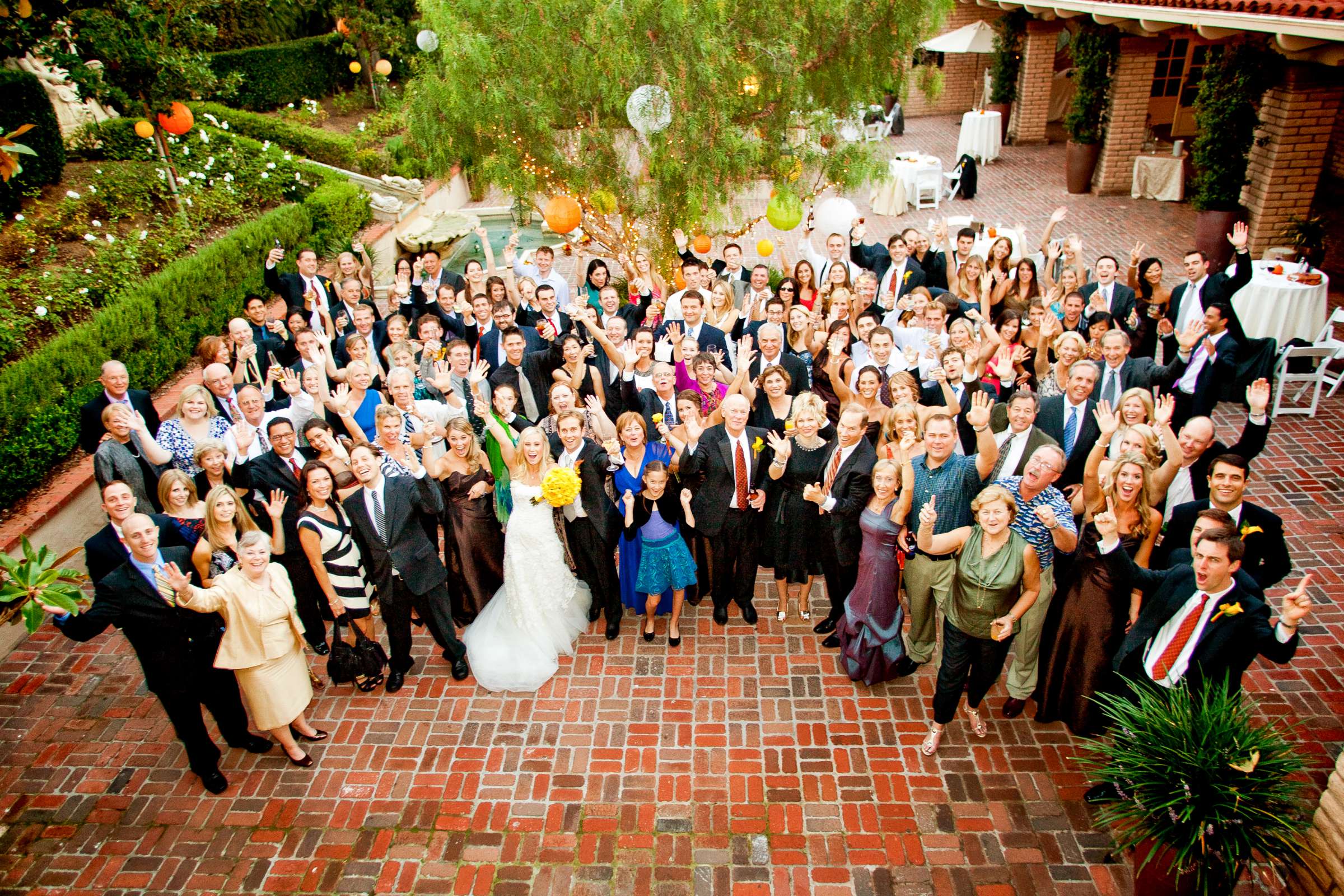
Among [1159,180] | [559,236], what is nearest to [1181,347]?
[1159,180]

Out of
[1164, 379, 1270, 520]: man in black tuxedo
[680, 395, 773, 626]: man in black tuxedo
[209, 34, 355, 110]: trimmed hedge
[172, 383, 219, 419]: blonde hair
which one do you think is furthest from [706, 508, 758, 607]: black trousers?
[209, 34, 355, 110]: trimmed hedge

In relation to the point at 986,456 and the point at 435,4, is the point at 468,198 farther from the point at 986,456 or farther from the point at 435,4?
the point at 986,456

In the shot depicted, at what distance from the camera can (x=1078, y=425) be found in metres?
5.81

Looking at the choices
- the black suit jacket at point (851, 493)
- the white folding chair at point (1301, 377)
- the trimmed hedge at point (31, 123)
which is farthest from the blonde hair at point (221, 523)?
the trimmed hedge at point (31, 123)

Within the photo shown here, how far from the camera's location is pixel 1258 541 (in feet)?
15.5

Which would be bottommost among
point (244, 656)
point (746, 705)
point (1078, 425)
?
point (746, 705)

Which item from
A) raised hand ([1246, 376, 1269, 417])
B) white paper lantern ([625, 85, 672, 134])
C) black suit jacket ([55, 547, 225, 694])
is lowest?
black suit jacket ([55, 547, 225, 694])

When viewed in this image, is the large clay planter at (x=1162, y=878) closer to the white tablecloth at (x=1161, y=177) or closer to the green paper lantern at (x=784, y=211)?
the green paper lantern at (x=784, y=211)

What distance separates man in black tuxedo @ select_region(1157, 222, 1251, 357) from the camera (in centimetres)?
739

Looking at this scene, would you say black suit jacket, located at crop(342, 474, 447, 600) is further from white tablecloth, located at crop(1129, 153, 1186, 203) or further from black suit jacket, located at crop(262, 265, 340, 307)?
white tablecloth, located at crop(1129, 153, 1186, 203)

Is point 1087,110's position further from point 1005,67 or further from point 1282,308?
point 1282,308

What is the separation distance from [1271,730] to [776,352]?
13.1 feet

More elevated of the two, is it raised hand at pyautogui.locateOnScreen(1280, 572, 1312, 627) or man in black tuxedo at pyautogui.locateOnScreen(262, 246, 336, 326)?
man in black tuxedo at pyautogui.locateOnScreen(262, 246, 336, 326)

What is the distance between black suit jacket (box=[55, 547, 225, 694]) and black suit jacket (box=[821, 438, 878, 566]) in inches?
156
